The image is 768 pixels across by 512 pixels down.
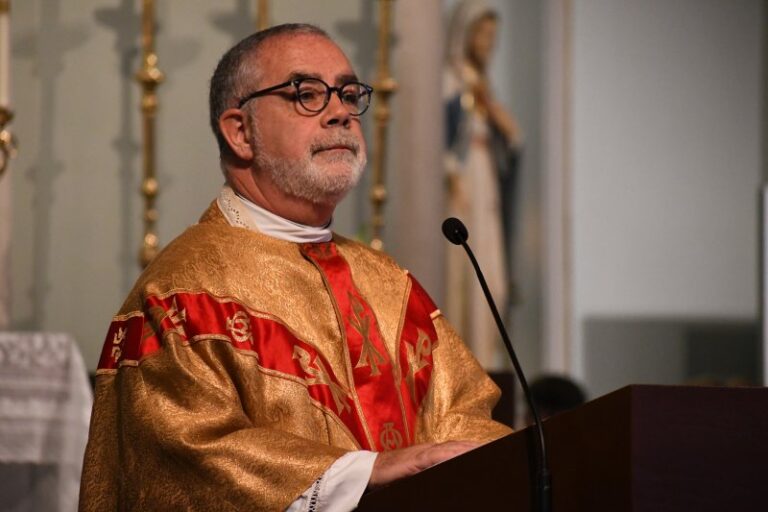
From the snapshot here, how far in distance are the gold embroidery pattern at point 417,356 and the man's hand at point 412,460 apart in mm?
484

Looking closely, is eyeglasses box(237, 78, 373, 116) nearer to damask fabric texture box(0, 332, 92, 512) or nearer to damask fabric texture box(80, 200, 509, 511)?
damask fabric texture box(80, 200, 509, 511)

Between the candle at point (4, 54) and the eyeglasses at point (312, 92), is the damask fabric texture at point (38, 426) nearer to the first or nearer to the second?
the candle at point (4, 54)

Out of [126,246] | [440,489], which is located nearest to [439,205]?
[126,246]

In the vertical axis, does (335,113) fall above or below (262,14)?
below

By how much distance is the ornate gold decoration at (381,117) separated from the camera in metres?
6.11

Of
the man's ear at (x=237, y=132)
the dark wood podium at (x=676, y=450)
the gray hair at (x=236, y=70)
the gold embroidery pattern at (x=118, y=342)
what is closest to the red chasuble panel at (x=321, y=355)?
the gold embroidery pattern at (x=118, y=342)

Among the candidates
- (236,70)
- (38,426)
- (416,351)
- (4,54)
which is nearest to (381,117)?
(4,54)

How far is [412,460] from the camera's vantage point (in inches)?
100

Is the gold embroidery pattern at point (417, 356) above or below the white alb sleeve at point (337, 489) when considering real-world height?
above

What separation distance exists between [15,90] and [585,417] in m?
4.02

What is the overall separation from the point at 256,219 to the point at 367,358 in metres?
0.42

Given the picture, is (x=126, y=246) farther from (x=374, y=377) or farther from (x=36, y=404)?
(x=374, y=377)

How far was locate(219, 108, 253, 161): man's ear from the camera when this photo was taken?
311cm

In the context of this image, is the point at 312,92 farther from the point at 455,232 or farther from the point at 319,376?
the point at 319,376
